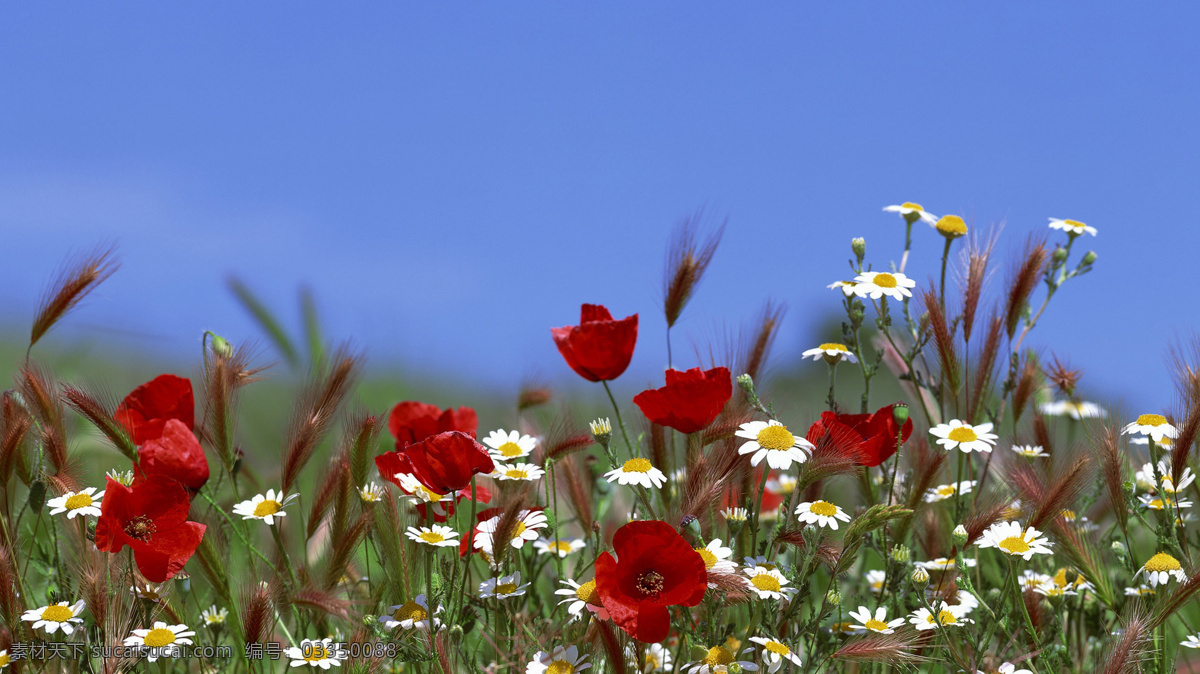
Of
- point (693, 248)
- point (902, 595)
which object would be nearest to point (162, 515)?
point (693, 248)

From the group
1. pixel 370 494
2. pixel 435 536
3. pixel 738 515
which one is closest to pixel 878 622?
pixel 738 515

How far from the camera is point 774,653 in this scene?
6.12ft

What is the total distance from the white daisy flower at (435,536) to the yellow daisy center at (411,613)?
0.39ft

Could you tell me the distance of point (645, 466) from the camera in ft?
6.39

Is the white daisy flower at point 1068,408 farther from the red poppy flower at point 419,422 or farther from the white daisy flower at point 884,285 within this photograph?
the red poppy flower at point 419,422

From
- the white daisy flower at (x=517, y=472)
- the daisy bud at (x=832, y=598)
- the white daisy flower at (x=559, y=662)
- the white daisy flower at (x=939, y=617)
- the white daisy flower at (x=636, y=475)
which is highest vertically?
the white daisy flower at (x=636, y=475)

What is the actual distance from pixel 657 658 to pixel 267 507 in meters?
0.86

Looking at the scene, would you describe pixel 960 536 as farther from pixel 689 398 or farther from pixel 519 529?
pixel 519 529

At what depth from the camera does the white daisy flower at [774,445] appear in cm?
184

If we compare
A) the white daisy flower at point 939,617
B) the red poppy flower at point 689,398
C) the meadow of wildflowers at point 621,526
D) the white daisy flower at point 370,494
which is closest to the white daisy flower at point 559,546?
the meadow of wildflowers at point 621,526

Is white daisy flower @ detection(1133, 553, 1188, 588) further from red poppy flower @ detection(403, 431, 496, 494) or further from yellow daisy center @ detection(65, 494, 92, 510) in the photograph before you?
yellow daisy center @ detection(65, 494, 92, 510)

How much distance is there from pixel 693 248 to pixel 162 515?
125 centimetres

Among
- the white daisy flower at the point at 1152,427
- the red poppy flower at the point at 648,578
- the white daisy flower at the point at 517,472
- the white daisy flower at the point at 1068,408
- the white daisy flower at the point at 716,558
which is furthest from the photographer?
the white daisy flower at the point at 1068,408

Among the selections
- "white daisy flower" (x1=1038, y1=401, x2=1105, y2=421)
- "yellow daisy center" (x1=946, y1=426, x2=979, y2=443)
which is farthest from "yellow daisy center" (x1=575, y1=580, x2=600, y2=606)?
"white daisy flower" (x1=1038, y1=401, x2=1105, y2=421)
